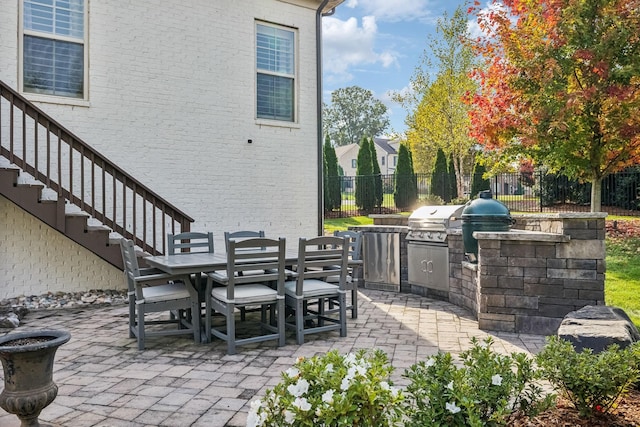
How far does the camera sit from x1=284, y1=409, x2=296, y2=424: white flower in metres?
1.63

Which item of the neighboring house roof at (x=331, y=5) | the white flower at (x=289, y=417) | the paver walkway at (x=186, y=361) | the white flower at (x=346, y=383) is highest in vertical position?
the neighboring house roof at (x=331, y=5)

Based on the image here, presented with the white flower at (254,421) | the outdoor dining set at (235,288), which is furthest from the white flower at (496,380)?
the outdoor dining set at (235,288)

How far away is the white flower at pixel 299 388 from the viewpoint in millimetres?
1674

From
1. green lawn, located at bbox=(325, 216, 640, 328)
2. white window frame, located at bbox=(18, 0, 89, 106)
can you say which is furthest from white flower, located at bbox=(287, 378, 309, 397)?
white window frame, located at bbox=(18, 0, 89, 106)

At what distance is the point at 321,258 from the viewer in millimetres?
4367

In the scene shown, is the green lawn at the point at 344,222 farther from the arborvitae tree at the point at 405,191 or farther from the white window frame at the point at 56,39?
the white window frame at the point at 56,39

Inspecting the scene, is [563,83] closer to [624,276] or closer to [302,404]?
[624,276]

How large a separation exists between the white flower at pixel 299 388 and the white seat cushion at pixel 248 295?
2129 millimetres

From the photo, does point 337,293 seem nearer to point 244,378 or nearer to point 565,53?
point 244,378

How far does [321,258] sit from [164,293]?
1.44 meters

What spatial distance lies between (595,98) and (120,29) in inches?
274

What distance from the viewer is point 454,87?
16078 mm

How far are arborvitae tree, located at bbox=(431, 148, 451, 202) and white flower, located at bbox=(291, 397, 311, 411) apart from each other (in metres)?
14.6

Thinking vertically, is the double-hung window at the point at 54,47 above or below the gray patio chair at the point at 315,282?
above
